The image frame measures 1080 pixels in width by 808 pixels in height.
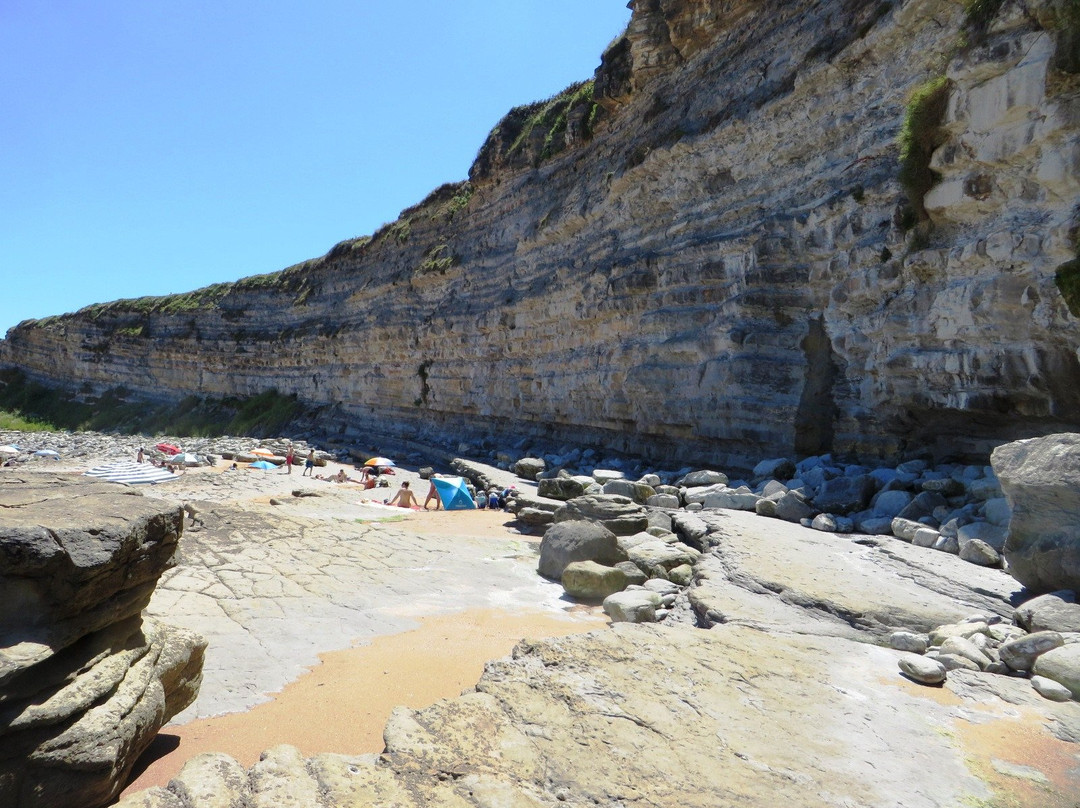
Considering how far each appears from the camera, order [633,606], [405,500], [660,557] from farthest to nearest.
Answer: [405,500]
[660,557]
[633,606]

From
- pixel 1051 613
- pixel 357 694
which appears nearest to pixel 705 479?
pixel 1051 613

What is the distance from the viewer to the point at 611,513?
8.43 m

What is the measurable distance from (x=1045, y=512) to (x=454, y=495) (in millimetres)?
10011

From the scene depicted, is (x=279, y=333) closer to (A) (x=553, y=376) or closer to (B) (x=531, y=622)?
(A) (x=553, y=376)

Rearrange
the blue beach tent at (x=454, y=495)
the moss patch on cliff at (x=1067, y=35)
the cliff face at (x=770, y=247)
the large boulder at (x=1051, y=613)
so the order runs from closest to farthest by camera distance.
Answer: the large boulder at (x=1051, y=613) → the moss patch on cliff at (x=1067, y=35) → the cliff face at (x=770, y=247) → the blue beach tent at (x=454, y=495)

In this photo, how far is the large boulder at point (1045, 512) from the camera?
13.9 feet

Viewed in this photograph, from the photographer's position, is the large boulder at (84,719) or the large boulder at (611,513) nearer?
the large boulder at (84,719)

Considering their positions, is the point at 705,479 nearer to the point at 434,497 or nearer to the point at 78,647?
the point at 434,497

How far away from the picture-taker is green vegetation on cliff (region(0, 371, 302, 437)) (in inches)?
1261

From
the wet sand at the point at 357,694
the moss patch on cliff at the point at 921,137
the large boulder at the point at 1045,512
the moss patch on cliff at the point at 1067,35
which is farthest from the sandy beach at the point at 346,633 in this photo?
the moss patch on cliff at the point at 1067,35

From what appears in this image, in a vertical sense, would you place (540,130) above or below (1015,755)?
above

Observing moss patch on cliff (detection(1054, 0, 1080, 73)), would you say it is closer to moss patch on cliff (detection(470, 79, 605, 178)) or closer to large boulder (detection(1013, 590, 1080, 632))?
large boulder (detection(1013, 590, 1080, 632))

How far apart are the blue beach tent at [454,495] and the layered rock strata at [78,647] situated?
31.9ft

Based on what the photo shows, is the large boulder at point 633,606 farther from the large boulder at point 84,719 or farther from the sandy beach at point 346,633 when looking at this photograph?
the large boulder at point 84,719
